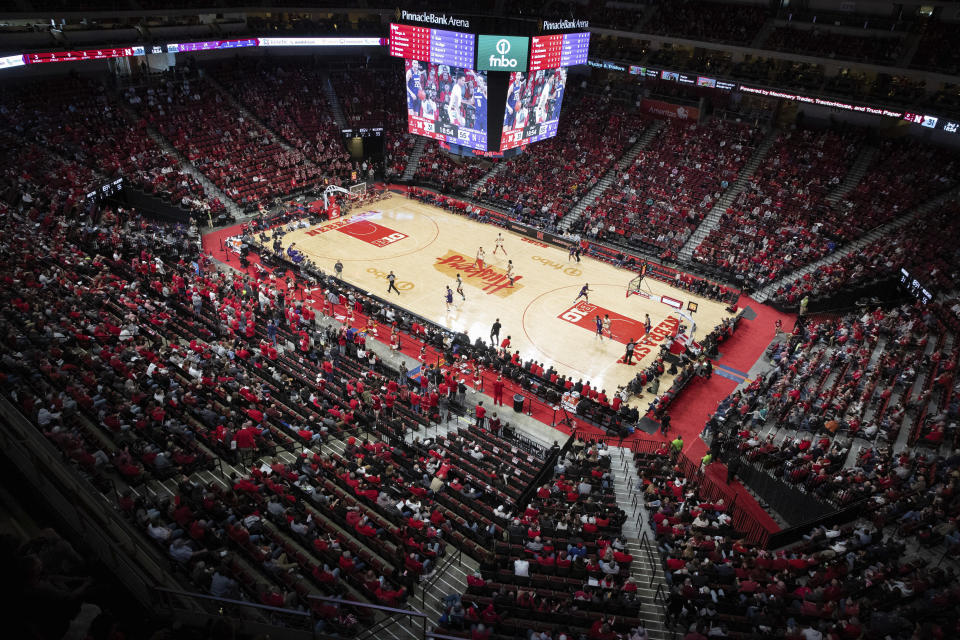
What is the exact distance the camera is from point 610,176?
43.7 metres

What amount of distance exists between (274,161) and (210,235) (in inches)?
363

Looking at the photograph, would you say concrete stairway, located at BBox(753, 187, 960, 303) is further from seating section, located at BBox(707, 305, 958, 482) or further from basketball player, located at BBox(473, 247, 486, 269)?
basketball player, located at BBox(473, 247, 486, 269)

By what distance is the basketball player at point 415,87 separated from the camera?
3375cm

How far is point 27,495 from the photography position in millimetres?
9672

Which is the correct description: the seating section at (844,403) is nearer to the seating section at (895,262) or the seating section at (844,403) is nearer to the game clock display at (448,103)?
the seating section at (895,262)

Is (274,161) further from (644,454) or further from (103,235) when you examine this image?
(644,454)

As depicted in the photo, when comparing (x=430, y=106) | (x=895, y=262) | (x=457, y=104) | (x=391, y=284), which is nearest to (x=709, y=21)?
(x=457, y=104)

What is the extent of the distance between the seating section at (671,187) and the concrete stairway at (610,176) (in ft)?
1.65

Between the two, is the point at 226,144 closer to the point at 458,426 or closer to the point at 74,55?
the point at 74,55

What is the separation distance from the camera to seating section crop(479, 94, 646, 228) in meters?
42.8

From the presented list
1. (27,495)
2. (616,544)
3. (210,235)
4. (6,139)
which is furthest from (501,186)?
(27,495)

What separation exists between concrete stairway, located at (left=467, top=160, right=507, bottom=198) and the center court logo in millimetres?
9964

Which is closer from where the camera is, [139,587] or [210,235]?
[139,587]

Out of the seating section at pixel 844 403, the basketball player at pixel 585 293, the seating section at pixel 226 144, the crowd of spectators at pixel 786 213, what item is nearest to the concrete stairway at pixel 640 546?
the seating section at pixel 844 403
